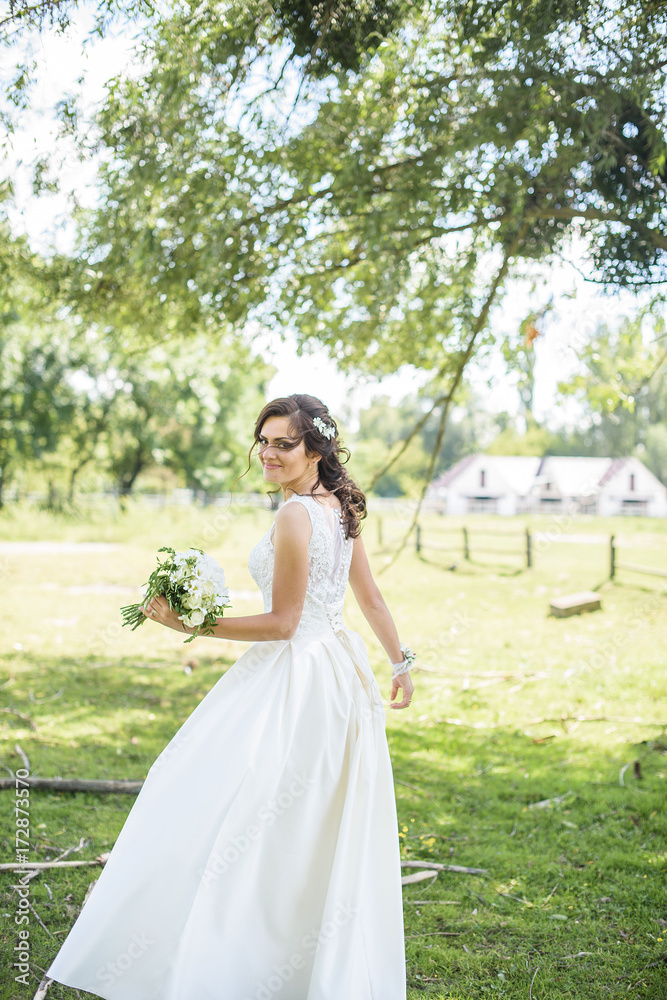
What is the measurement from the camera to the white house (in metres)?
17.1

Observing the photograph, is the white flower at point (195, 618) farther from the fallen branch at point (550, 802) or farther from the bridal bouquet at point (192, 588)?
the fallen branch at point (550, 802)

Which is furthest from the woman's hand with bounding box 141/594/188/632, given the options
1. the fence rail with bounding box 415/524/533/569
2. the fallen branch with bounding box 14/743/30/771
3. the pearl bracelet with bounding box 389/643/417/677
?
the fence rail with bounding box 415/524/533/569

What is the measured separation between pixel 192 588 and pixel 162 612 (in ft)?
0.51

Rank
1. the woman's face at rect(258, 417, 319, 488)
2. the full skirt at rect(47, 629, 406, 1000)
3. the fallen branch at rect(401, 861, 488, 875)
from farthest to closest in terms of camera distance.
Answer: the fallen branch at rect(401, 861, 488, 875), the woman's face at rect(258, 417, 319, 488), the full skirt at rect(47, 629, 406, 1000)

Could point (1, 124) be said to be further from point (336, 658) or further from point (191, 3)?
point (336, 658)

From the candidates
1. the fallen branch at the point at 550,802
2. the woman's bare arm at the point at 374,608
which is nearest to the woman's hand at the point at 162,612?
the woman's bare arm at the point at 374,608

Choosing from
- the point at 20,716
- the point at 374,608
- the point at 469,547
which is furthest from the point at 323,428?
the point at 469,547

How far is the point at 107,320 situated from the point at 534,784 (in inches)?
203

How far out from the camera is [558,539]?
16.0 m

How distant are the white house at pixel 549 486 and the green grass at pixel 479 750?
382 centimetres

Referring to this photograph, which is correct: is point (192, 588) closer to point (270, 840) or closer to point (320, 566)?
point (320, 566)

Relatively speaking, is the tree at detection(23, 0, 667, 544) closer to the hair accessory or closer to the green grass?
the hair accessory

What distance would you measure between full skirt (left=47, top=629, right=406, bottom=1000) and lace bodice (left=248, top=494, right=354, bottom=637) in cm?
29

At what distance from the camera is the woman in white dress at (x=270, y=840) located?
2340 mm
